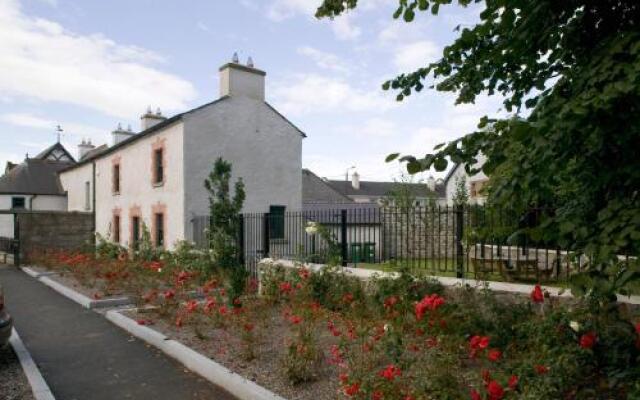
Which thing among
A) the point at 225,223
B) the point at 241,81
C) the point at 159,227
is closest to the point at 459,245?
the point at 225,223

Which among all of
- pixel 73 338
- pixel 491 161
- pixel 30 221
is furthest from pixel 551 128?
pixel 30 221

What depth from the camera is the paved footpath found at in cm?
551

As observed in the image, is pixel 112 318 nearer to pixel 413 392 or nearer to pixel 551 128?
pixel 413 392

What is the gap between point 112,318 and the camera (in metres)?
9.20

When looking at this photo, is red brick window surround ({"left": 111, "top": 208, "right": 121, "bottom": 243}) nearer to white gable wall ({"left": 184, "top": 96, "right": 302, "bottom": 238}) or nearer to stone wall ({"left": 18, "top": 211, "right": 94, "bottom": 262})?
stone wall ({"left": 18, "top": 211, "right": 94, "bottom": 262})

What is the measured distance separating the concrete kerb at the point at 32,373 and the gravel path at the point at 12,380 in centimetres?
5

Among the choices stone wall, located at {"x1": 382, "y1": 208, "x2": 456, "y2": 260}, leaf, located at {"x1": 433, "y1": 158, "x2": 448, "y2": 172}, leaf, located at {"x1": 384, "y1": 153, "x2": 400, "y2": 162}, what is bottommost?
stone wall, located at {"x1": 382, "y1": 208, "x2": 456, "y2": 260}

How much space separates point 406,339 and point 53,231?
21.9 meters

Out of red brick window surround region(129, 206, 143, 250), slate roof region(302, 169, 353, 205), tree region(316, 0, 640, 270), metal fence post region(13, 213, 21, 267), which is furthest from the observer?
slate roof region(302, 169, 353, 205)

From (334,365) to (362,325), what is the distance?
3.24 feet

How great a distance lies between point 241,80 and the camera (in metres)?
18.1

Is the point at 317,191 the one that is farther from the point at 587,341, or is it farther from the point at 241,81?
the point at 587,341

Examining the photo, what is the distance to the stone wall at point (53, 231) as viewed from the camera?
21.2 metres

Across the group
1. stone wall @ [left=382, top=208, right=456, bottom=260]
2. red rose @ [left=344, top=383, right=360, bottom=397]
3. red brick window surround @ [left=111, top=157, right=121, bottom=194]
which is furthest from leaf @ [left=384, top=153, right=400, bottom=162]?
red brick window surround @ [left=111, top=157, right=121, bottom=194]
